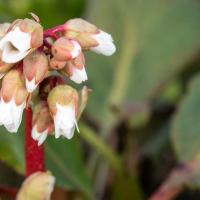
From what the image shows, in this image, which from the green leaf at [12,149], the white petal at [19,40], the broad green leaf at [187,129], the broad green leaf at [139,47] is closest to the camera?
the white petal at [19,40]

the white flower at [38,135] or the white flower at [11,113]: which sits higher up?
the white flower at [11,113]

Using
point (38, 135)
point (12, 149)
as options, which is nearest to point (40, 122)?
point (38, 135)

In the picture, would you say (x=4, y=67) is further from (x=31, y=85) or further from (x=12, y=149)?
(x=12, y=149)

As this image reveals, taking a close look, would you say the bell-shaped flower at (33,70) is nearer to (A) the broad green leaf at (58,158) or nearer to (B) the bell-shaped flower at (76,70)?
(B) the bell-shaped flower at (76,70)

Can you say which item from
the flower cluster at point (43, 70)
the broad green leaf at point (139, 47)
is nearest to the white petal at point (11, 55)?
the flower cluster at point (43, 70)

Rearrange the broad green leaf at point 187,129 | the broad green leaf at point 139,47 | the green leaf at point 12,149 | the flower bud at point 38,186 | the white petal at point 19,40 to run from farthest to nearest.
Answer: the broad green leaf at point 139,47 → the broad green leaf at point 187,129 → the green leaf at point 12,149 → the flower bud at point 38,186 → the white petal at point 19,40

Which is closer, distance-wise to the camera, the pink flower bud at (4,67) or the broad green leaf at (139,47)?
the pink flower bud at (4,67)

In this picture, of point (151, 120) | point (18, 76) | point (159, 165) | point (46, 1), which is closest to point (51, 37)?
point (18, 76)
